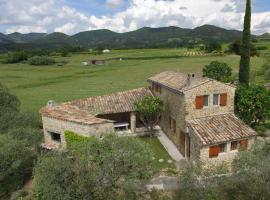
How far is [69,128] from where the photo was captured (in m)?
26.1

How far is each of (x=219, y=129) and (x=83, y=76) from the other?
218ft

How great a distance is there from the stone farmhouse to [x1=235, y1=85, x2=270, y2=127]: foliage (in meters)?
1.64

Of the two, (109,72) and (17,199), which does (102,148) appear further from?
(109,72)

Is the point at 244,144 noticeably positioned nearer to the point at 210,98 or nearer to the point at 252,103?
the point at 210,98

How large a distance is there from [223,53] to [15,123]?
86.9 meters

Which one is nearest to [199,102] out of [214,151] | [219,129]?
[219,129]

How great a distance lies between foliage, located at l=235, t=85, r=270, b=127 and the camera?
99.1 ft

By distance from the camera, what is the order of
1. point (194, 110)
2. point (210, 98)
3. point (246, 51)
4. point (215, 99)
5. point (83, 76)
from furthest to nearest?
point (83, 76), point (246, 51), point (215, 99), point (210, 98), point (194, 110)

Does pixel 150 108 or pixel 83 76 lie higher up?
pixel 150 108

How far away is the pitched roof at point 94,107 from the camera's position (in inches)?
1092

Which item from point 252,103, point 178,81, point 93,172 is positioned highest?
point 178,81

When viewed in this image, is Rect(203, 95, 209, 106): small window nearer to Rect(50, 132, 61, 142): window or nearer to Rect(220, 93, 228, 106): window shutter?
Rect(220, 93, 228, 106): window shutter

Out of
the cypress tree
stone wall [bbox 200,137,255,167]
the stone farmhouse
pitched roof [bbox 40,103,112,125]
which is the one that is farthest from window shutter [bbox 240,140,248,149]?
the cypress tree

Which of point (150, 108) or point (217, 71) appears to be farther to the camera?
point (217, 71)
